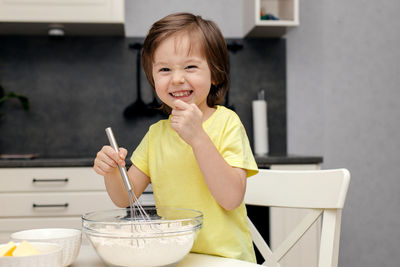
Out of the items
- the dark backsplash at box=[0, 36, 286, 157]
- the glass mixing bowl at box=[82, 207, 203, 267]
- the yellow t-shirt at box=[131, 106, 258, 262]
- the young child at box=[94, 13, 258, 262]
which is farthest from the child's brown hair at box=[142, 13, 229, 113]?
the dark backsplash at box=[0, 36, 286, 157]

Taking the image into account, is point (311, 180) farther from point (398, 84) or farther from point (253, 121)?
point (398, 84)

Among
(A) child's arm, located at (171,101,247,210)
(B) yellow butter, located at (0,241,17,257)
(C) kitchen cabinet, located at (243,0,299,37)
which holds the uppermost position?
(C) kitchen cabinet, located at (243,0,299,37)

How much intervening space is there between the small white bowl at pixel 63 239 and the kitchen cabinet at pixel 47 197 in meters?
1.21

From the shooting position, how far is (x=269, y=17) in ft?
7.16

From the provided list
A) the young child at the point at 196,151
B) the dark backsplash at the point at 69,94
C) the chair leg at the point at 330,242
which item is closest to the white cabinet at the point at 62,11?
the dark backsplash at the point at 69,94

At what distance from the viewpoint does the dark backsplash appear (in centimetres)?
237

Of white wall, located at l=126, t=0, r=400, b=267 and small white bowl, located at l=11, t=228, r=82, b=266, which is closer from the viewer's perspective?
small white bowl, located at l=11, t=228, r=82, b=266

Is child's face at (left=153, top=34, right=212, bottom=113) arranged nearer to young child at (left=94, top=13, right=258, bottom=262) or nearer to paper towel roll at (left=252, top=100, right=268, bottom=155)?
young child at (left=94, top=13, right=258, bottom=262)

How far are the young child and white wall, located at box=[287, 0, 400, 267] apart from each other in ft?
5.20

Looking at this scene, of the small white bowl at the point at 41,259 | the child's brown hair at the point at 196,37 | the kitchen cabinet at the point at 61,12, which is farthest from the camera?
the kitchen cabinet at the point at 61,12

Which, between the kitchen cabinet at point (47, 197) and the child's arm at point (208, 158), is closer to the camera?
the child's arm at point (208, 158)

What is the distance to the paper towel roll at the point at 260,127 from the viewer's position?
2.27 m

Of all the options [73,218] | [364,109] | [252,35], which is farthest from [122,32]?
[364,109]

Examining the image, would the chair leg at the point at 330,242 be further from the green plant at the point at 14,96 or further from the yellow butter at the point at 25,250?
the green plant at the point at 14,96
